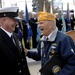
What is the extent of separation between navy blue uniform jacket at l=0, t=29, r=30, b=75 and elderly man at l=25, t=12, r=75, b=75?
31 cm

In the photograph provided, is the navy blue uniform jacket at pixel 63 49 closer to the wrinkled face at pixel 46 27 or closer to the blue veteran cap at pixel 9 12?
the wrinkled face at pixel 46 27

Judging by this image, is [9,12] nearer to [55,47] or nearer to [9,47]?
[9,47]

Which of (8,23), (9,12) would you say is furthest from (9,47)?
(9,12)

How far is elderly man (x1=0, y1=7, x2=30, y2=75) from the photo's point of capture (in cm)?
288

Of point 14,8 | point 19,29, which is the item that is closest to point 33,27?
point 19,29

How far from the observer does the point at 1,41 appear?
2.95 meters

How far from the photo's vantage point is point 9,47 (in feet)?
9.73

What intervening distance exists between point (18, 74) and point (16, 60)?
0.19 meters

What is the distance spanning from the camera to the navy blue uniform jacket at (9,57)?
2.87 m

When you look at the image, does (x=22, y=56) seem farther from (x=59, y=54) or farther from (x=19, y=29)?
(x=19, y=29)

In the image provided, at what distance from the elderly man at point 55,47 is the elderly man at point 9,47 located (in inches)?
12.7

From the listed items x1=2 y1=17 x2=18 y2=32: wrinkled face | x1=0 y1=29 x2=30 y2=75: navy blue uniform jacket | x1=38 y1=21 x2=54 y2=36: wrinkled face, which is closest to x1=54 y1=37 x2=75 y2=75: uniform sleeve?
x1=38 y1=21 x2=54 y2=36: wrinkled face

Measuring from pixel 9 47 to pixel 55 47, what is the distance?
0.58 m

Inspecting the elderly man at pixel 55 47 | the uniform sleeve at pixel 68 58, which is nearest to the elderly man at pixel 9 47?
the elderly man at pixel 55 47
